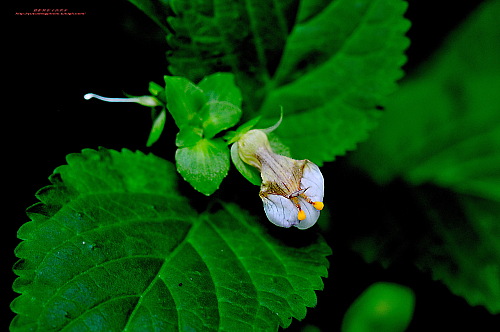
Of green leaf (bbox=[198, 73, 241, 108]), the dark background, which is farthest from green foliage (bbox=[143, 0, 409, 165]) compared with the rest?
the dark background

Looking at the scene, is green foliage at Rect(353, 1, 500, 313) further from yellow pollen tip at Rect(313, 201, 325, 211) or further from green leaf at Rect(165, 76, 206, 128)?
green leaf at Rect(165, 76, 206, 128)

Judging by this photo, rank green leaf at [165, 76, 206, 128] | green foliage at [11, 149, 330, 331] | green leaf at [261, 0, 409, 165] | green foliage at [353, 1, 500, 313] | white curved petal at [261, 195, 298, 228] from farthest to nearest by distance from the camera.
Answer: green foliage at [353, 1, 500, 313] → green leaf at [261, 0, 409, 165] → green leaf at [165, 76, 206, 128] → white curved petal at [261, 195, 298, 228] → green foliage at [11, 149, 330, 331]

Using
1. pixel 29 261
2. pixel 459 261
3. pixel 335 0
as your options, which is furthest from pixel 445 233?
pixel 29 261

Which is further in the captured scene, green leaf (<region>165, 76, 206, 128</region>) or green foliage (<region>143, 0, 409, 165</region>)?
green foliage (<region>143, 0, 409, 165</region>)

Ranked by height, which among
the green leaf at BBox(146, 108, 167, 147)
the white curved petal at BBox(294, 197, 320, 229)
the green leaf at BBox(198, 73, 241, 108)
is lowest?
the white curved petal at BBox(294, 197, 320, 229)

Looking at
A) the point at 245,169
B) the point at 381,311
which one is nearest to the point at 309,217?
the point at 245,169

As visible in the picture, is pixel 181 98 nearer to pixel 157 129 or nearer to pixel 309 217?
pixel 157 129
